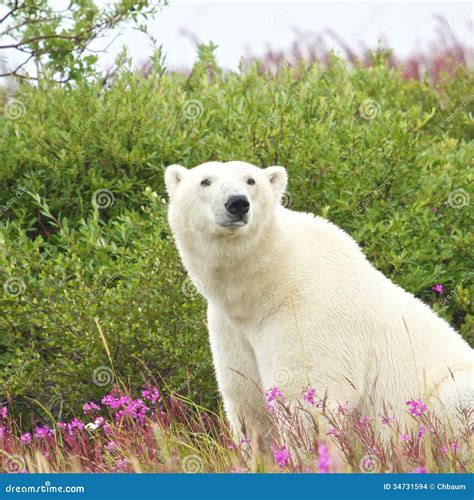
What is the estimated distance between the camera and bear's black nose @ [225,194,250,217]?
4262 mm

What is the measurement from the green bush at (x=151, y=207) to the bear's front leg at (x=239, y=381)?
39.9 inches

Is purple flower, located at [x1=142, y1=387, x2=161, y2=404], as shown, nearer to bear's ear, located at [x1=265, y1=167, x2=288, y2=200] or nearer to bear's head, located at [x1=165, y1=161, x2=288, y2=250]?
bear's head, located at [x1=165, y1=161, x2=288, y2=250]

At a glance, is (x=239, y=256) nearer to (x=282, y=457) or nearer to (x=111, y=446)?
(x=111, y=446)

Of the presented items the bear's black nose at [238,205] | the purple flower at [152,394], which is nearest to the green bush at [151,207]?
the purple flower at [152,394]

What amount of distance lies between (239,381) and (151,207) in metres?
2.28

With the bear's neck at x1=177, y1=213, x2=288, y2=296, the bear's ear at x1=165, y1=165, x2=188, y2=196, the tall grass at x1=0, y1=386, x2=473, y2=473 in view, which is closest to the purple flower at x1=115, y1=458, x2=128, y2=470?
the tall grass at x1=0, y1=386, x2=473, y2=473

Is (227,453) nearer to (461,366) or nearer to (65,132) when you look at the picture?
(461,366)

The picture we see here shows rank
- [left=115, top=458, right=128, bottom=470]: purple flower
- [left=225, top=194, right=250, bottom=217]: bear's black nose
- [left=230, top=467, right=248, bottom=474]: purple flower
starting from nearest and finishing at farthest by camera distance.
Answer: [left=230, top=467, right=248, bottom=474]: purple flower → [left=115, top=458, right=128, bottom=470]: purple flower → [left=225, top=194, right=250, bottom=217]: bear's black nose

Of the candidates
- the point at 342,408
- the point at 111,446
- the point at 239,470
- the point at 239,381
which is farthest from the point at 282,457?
the point at 111,446

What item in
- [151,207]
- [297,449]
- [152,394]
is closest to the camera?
[297,449]

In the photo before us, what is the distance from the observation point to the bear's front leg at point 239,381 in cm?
455

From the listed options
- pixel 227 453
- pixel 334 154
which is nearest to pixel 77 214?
pixel 334 154

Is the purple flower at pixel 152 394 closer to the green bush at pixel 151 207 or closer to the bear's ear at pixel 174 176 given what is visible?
the green bush at pixel 151 207

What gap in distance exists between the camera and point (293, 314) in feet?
14.2
